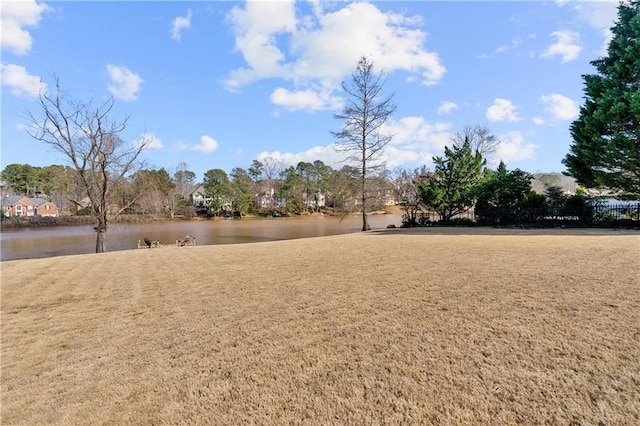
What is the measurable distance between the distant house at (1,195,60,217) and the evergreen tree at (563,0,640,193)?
213ft

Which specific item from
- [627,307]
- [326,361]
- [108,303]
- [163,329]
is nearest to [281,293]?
[163,329]

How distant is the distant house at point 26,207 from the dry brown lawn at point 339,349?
2387 inches

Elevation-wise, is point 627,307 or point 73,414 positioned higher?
point 627,307

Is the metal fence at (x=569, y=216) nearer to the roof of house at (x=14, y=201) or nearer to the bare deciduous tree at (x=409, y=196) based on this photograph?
the bare deciduous tree at (x=409, y=196)

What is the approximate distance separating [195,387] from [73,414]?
2.70 feet

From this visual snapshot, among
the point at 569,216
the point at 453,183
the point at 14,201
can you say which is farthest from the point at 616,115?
the point at 14,201

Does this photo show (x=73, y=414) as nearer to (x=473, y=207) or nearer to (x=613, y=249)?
(x=613, y=249)

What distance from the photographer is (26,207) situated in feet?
170

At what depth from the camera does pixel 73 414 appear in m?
2.29

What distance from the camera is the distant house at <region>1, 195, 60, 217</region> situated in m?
49.8

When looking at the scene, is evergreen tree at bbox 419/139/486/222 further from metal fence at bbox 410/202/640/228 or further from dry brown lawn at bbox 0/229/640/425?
dry brown lawn at bbox 0/229/640/425

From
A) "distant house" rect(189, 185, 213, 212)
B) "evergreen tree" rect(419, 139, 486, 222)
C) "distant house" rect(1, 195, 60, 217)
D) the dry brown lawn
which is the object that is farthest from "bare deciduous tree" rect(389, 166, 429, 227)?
"distant house" rect(1, 195, 60, 217)

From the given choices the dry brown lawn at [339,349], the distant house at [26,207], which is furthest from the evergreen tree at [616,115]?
the distant house at [26,207]

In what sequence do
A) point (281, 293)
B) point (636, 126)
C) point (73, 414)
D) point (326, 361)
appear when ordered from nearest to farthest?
point (73, 414), point (326, 361), point (281, 293), point (636, 126)
